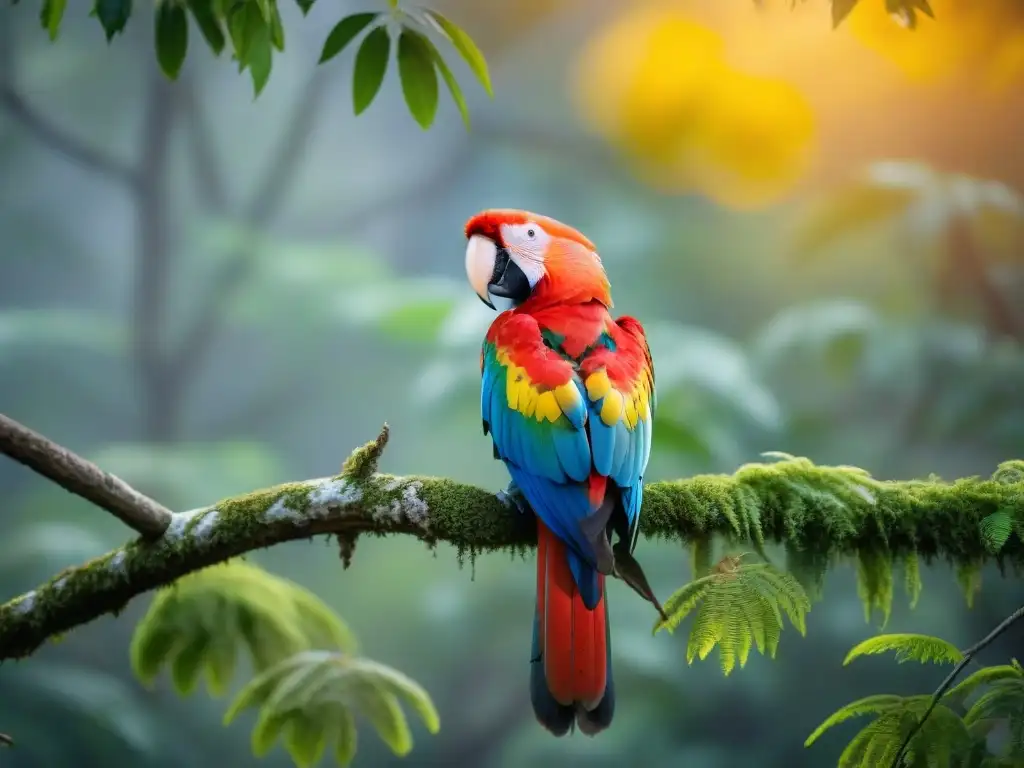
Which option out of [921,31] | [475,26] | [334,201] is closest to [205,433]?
[334,201]

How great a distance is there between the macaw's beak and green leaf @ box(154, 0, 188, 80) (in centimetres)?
85

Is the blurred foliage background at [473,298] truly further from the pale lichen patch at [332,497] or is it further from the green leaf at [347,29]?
the green leaf at [347,29]

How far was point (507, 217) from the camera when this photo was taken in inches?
85.0

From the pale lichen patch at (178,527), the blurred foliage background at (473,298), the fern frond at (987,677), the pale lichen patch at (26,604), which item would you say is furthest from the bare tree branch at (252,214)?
the fern frond at (987,677)

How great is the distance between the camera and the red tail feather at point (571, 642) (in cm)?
159

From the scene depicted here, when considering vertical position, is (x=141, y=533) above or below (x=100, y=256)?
below

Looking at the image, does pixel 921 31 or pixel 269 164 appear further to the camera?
pixel 269 164

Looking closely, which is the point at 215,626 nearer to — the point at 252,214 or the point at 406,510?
the point at 406,510

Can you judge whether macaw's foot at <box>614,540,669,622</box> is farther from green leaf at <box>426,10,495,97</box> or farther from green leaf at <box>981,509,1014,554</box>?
green leaf at <box>426,10,495,97</box>

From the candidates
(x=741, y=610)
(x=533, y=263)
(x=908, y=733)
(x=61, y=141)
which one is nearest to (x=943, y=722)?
(x=908, y=733)

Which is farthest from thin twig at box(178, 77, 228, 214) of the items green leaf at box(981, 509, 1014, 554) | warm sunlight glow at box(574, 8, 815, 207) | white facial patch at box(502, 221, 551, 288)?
green leaf at box(981, 509, 1014, 554)

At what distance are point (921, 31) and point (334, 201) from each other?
3288mm

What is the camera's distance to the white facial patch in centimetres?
212

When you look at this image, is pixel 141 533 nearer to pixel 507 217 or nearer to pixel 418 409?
pixel 507 217
